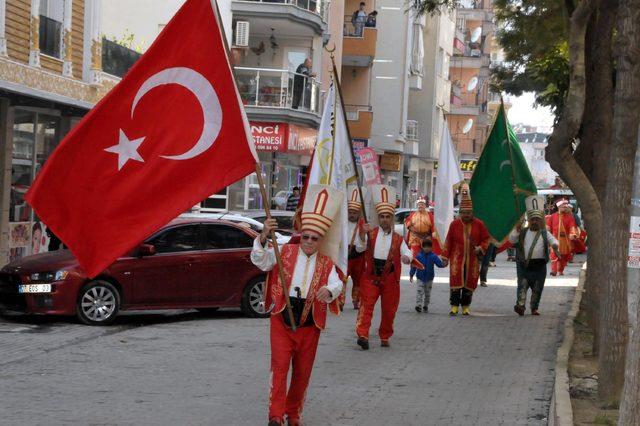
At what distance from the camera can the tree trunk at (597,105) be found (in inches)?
680

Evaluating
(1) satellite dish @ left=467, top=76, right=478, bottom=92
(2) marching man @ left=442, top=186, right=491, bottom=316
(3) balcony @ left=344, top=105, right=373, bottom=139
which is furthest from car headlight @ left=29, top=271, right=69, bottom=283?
(1) satellite dish @ left=467, top=76, right=478, bottom=92

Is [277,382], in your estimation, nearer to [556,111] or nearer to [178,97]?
[178,97]

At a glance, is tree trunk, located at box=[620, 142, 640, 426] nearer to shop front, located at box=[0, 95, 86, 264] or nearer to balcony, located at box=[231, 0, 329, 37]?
shop front, located at box=[0, 95, 86, 264]

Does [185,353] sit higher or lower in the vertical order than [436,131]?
lower

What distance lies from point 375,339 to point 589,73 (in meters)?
4.92

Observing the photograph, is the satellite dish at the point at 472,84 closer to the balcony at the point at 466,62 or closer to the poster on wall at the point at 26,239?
the balcony at the point at 466,62

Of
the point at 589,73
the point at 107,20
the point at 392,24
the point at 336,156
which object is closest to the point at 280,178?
the point at 107,20

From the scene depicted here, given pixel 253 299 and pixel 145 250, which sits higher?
pixel 145 250

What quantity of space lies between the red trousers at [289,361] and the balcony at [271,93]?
29.7 metres

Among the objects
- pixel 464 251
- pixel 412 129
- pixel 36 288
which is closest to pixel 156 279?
pixel 36 288

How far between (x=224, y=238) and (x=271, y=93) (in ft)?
69.8

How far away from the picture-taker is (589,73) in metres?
17.7

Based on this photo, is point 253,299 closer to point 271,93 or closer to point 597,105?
point 597,105

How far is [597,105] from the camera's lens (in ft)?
58.1
